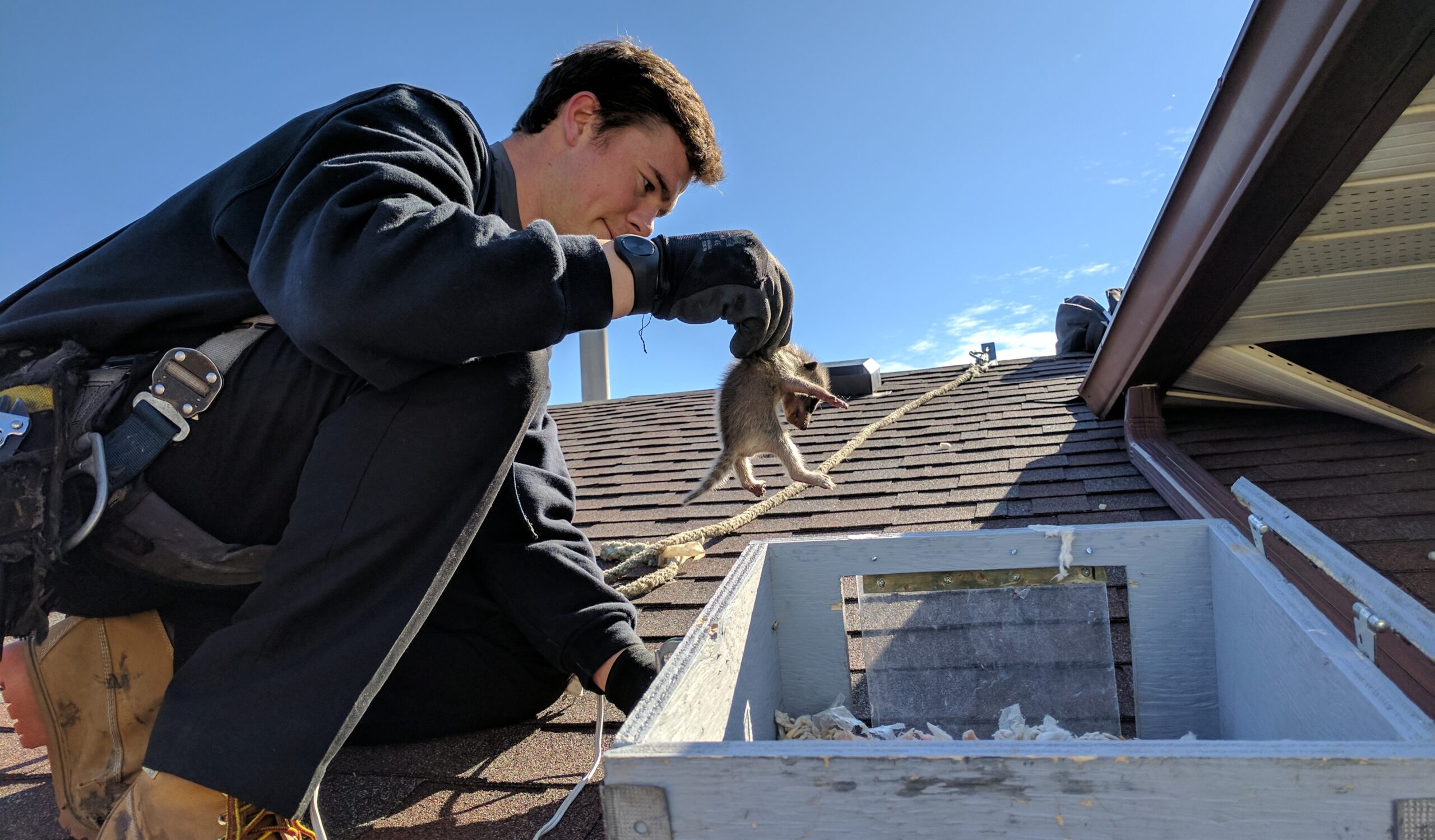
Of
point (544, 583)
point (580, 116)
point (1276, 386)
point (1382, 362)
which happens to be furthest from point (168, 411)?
point (1382, 362)

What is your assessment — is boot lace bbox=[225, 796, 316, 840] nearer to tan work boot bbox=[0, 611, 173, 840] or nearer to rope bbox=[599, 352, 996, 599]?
tan work boot bbox=[0, 611, 173, 840]

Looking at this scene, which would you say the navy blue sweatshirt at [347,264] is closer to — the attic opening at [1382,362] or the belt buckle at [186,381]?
the belt buckle at [186,381]

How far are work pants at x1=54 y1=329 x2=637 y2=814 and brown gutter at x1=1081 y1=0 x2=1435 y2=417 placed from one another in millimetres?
1455

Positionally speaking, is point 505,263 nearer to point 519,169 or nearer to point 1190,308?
point 519,169

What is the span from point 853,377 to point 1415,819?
13.8 ft

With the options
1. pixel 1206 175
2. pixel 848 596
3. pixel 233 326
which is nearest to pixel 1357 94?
pixel 1206 175

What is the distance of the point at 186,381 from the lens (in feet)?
4.24

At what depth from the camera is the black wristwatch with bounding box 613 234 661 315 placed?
4.29 ft

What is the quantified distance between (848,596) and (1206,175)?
53.7 inches

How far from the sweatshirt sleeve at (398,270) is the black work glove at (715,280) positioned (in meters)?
0.17

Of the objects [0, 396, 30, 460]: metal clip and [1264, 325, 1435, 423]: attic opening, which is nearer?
[0, 396, 30, 460]: metal clip

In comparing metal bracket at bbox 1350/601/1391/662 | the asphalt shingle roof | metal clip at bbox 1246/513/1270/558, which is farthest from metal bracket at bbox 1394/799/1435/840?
the asphalt shingle roof

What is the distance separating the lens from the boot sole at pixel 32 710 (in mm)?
1308

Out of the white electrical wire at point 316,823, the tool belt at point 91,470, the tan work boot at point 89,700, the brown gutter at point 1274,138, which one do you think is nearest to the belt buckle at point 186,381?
the tool belt at point 91,470
